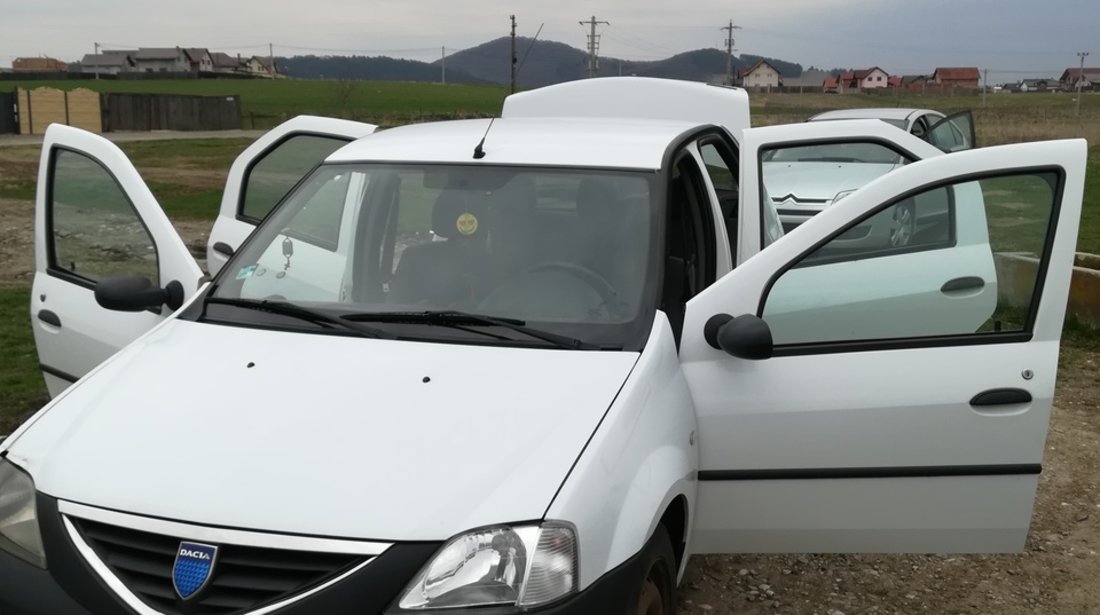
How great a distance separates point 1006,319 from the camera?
340cm

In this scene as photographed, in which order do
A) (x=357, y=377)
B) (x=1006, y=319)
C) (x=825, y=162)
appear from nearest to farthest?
1. (x=357, y=377)
2. (x=1006, y=319)
3. (x=825, y=162)

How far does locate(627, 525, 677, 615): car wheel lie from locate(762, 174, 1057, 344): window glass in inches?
34.0

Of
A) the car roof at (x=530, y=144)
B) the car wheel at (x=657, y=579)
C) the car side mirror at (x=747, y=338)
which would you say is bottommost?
the car wheel at (x=657, y=579)

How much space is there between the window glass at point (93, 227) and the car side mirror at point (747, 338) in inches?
92.7

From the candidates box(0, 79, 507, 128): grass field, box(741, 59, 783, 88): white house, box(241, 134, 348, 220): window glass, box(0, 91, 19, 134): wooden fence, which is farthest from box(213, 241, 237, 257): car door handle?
box(741, 59, 783, 88): white house

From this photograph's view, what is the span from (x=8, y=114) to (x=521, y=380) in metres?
49.3

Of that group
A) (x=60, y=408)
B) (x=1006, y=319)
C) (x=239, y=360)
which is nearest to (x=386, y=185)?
(x=239, y=360)

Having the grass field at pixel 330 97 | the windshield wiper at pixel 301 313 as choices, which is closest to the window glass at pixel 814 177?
the windshield wiper at pixel 301 313

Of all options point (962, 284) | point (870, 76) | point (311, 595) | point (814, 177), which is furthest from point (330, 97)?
point (870, 76)

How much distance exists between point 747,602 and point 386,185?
2.16 meters

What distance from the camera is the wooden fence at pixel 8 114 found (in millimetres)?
45219

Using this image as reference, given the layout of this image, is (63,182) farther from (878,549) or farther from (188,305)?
(878,549)

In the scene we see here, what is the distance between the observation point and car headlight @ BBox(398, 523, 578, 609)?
7.60 ft

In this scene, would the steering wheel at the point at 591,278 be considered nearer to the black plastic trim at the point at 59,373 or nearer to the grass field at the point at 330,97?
the black plastic trim at the point at 59,373
